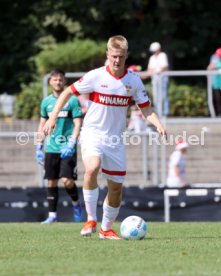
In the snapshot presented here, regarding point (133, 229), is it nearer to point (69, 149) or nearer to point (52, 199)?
point (69, 149)

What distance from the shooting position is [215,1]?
3344 cm

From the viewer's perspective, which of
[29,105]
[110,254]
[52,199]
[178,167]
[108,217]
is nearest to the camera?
[110,254]

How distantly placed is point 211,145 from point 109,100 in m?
9.20

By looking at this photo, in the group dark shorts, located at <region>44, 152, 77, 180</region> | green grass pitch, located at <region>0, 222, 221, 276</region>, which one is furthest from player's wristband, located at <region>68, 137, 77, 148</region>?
green grass pitch, located at <region>0, 222, 221, 276</region>

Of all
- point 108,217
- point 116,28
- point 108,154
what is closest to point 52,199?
point 108,217

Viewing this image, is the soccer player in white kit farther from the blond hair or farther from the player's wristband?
the player's wristband

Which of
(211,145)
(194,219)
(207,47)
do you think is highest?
(207,47)

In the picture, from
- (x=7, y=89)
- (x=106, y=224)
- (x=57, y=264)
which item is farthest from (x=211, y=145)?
(x=7, y=89)

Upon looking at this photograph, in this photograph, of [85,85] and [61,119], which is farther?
[61,119]

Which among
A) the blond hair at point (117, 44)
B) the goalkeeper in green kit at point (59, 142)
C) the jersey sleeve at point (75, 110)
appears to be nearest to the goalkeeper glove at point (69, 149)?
the goalkeeper in green kit at point (59, 142)

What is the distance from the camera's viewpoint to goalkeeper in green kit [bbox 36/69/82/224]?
49.1ft

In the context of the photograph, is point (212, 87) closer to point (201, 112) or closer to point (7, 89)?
point (201, 112)

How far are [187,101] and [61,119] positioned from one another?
8.14 m

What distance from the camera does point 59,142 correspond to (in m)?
15.2
